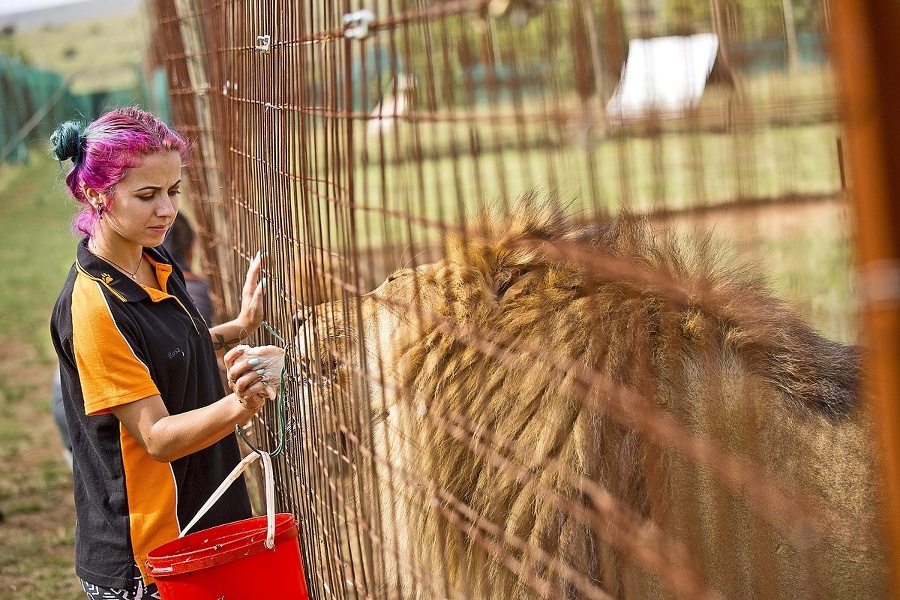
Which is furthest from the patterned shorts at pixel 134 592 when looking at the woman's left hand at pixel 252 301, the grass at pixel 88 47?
the grass at pixel 88 47

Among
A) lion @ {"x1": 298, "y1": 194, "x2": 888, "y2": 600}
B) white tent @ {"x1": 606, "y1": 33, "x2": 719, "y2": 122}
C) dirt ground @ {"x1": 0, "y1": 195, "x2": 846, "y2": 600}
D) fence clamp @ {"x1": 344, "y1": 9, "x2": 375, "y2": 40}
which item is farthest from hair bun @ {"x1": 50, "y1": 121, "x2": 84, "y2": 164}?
dirt ground @ {"x1": 0, "y1": 195, "x2": 846, "y2": 600}

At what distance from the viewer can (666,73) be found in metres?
1.16

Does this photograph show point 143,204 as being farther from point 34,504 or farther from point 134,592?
point 34,504

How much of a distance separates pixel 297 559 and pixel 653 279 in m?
1.90

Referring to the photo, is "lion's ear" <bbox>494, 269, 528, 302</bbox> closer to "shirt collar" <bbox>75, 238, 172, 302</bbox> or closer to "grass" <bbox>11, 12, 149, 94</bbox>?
"shirt collar" <bbox>75, 238, 172, 302</bbox>

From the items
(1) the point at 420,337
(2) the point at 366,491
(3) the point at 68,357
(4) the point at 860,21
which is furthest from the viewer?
(3) the point at 68,357

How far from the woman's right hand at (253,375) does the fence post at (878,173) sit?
6.30ft

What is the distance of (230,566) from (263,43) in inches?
61.5

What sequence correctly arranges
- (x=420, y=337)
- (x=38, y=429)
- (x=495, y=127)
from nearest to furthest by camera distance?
(x=495, y=127)
(x=420, y=337)
(x=38, y=429)

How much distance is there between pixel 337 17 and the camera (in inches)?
85.6

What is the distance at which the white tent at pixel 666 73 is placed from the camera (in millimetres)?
1070

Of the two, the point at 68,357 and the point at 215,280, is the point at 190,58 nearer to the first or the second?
the point at 215,280

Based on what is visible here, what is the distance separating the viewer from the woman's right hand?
2.55m

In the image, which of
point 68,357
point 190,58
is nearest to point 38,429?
point 190,58
